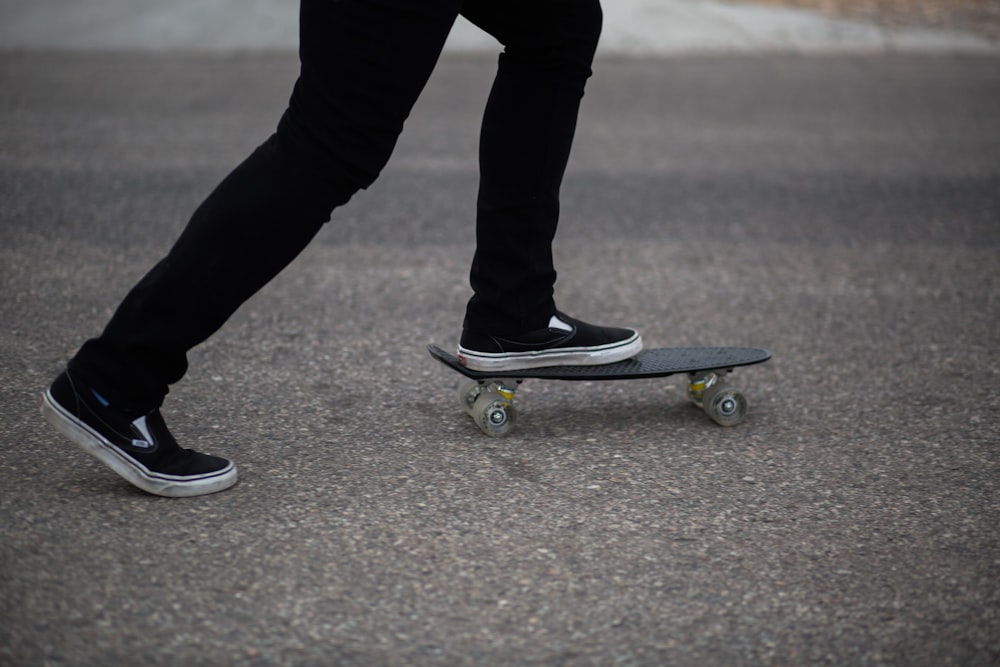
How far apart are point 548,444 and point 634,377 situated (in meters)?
0.31

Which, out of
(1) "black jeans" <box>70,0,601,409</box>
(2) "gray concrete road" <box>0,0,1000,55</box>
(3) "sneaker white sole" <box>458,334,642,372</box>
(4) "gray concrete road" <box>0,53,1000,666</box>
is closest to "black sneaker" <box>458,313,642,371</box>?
(3) "sneaker white sole" <box>458,334,642,372</box>

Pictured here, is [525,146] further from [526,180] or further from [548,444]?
[548,444]

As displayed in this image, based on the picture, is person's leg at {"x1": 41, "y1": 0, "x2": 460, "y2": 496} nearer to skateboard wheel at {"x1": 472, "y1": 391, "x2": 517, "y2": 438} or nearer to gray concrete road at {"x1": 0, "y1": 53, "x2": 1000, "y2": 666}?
gray concrete road at {"x1": 0, "y1": 53, "x2": 1000, "y2": 666}

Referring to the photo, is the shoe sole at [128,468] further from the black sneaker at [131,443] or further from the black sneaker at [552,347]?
the black sneaker at [552,347]

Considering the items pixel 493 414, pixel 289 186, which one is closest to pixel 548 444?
pixel 493 414

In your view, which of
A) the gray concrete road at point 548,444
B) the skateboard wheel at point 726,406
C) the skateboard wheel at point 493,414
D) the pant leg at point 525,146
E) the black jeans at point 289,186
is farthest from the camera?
the skateboard wheel at point 726,406

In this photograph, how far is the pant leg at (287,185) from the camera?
232 centimetres

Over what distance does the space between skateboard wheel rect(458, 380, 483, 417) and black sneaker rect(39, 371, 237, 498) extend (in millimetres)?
725

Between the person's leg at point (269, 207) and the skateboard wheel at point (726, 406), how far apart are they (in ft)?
3.91

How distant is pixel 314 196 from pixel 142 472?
0.73 meters

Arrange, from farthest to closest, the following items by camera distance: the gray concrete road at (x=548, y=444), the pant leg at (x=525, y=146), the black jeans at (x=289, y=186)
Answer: the pant leg at (x=525, y=146) < the black jeans at (x=289, y=186) < the gray concrete road at (x=548, y=444)

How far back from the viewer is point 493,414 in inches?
115

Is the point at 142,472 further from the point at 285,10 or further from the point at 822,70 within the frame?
the point at 285,10

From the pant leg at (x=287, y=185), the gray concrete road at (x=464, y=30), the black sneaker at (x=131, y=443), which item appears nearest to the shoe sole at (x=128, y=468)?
the black sneaker at (x=131, y=443)
